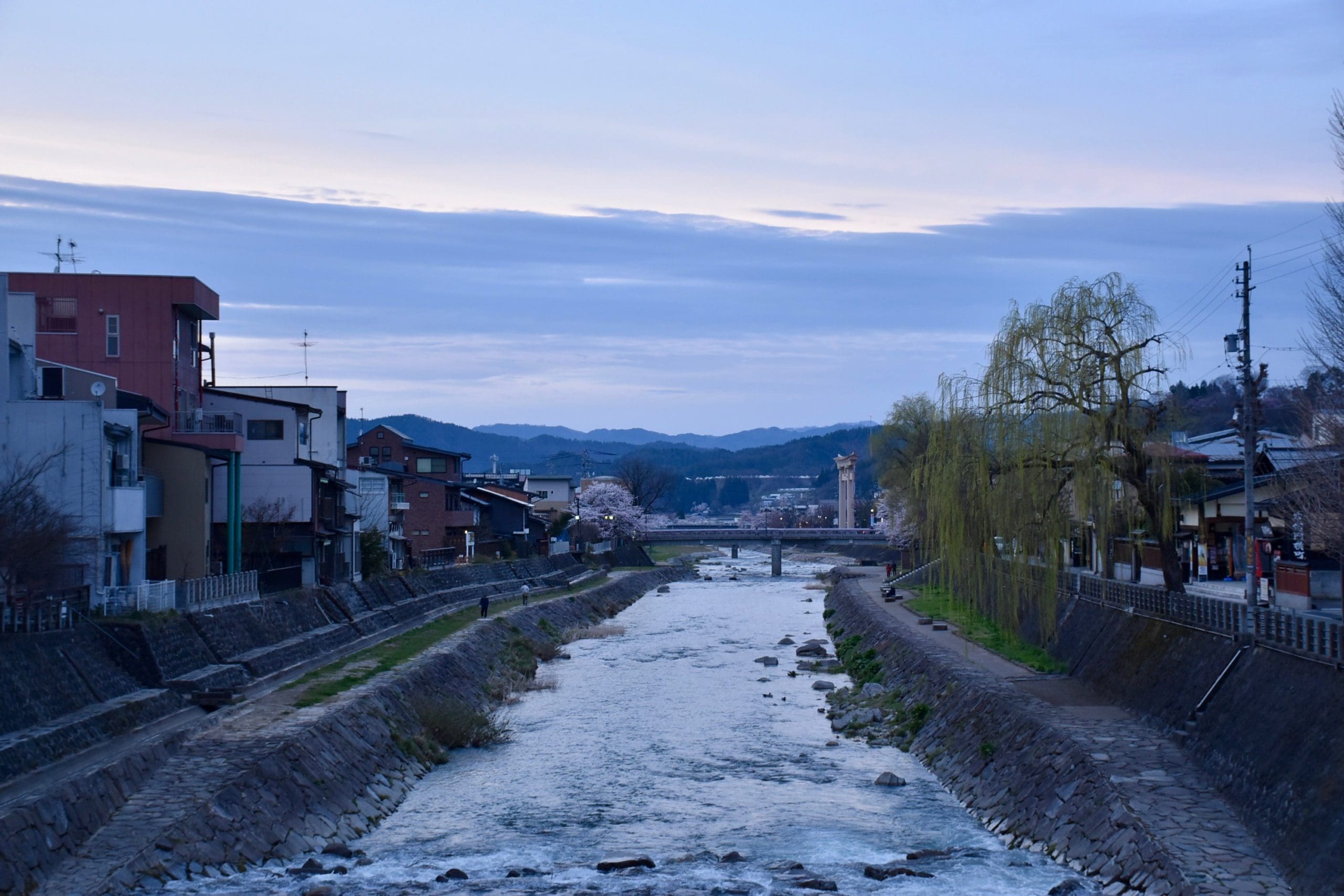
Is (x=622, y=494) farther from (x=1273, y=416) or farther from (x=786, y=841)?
(x=786, y=841)

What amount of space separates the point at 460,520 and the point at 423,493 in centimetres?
289

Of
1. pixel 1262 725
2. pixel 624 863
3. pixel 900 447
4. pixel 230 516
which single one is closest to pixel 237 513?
pixel 230 516

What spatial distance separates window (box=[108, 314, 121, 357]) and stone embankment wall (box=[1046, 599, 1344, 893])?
92.4 feet

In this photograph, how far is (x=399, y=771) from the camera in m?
24.9

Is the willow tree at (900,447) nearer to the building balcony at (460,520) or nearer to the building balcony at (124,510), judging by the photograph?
the building balcony at (460,520)

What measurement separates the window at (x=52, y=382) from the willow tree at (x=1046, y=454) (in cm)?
2167

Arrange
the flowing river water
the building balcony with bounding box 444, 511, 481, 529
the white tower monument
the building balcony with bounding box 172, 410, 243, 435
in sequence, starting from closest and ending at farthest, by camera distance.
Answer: the flowing river water, the building balcony with bounding box 172, 410, 243, 435, the building balcony with bounding box 444, 511, 481, 529, the white tower monument

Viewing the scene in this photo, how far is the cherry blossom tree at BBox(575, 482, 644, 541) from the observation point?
109750 millimetres

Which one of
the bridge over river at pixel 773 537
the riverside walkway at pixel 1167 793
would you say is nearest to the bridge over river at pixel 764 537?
the bridge over river at pixel 773 537

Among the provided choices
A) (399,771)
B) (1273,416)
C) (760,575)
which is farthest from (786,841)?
(760,575)

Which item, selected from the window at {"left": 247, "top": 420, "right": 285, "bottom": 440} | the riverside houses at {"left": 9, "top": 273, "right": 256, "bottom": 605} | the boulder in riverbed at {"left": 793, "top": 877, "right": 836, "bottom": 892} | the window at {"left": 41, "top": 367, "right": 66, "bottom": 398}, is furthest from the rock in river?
the window at {"left": 247, "top": 420, "right": 285, "bottom": 440}

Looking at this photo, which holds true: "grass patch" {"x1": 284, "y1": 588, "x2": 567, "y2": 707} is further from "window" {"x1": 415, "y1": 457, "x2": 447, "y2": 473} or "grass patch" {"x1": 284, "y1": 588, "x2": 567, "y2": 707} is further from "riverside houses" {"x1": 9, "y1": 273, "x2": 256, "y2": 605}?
"window" {"x1": 415, "y1": 457, "x2": 447, "y2": 473}

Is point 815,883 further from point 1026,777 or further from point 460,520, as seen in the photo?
point 460,520

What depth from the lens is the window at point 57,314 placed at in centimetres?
3375
